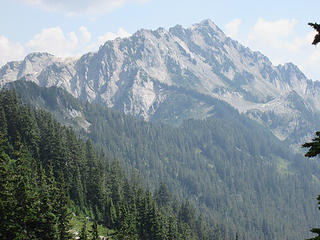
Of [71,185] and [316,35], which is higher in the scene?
[71,185]

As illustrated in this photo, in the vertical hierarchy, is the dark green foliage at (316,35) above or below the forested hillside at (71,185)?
below

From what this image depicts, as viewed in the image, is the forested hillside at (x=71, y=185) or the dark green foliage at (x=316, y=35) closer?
the dark green foliage at (x=316, y=35)

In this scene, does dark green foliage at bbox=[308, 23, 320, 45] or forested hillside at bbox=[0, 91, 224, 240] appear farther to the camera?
forested hillside at bbox=[0, 91, 224, 240]

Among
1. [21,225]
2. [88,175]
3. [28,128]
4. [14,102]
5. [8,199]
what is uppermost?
[14,102]

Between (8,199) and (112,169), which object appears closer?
(8,199)

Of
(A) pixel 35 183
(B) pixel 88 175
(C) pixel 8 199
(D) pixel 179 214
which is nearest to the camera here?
(C) pixel 8 199

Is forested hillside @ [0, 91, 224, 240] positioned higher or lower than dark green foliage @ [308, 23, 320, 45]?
higher

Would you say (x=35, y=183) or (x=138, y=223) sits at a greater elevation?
(x=35, y=183)

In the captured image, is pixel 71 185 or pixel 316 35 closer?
pixel 316 35

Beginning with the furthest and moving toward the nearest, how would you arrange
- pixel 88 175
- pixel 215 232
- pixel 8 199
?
1. pixel 215 232
2. pixel 88 175
3. pixel 8 199

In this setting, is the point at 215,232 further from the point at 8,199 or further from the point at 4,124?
the point at 8,199

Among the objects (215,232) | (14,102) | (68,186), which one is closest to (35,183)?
(68,186)

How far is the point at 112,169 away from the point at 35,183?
58919 mm

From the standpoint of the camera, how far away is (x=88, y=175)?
118688 mm
